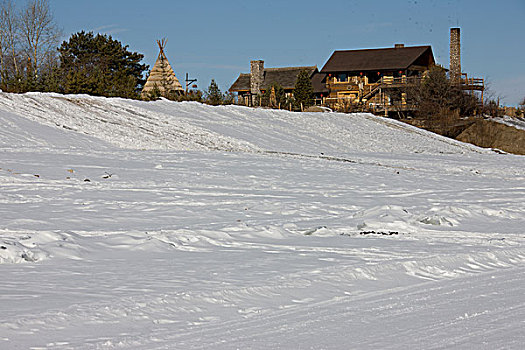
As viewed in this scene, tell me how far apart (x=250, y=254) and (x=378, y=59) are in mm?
52294

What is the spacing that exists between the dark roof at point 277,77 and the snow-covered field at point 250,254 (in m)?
48.9

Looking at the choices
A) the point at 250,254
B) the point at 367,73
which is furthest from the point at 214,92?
the point at 250,254

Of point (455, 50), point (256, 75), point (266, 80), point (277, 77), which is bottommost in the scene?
point (266, 80)

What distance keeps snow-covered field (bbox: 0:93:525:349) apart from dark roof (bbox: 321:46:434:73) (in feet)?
132

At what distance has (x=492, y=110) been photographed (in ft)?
131

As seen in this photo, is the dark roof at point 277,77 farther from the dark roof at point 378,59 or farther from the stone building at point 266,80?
the dark roof at point 378,59

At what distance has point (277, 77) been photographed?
216 feet

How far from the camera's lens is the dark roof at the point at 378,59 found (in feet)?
179

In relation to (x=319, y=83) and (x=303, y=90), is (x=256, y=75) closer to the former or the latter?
(x=319, y=83)

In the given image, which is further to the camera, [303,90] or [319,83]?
[319,83]

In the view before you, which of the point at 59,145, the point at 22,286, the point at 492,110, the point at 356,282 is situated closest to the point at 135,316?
the point at 22,286

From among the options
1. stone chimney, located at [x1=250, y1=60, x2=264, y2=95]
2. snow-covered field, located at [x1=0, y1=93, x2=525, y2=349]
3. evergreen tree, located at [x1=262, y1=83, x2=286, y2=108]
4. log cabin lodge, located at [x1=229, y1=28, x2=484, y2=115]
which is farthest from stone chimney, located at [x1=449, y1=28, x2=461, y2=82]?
snow-covered field, located at [x1=0, y1=93, x2=525, y2=349]

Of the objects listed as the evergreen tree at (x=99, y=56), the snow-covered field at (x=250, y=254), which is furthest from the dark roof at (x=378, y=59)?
the snow-covered field at (x=250, y=254)

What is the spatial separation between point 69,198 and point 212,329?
6201 mm
